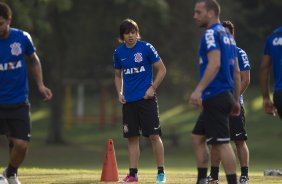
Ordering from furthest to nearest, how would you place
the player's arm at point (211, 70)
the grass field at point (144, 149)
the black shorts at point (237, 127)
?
the grass field at point (144, 149) → the black shorts at point (237, 127) → the player's arm at point (211, 70)

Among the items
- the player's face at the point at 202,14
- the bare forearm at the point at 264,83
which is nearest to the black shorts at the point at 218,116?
the bare forearm at the point at 264,83

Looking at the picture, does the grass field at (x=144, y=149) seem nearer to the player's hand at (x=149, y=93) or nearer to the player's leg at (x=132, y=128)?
the player's leg at (x=132, y=128)

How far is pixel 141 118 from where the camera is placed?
1323cm

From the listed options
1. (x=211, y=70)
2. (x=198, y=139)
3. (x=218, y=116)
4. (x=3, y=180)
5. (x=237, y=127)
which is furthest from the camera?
(x=237, y=127)

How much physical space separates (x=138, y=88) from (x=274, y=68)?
291 cm

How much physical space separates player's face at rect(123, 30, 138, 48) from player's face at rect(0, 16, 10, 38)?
2685 mm

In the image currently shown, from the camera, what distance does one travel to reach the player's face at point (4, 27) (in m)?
10.6

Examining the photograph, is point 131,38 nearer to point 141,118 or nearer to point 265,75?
point 141,118

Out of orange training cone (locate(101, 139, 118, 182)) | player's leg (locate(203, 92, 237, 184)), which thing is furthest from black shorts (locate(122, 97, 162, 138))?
player's leg (locate(203, 92, 237, 184))

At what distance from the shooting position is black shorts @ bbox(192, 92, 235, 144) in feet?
33.6

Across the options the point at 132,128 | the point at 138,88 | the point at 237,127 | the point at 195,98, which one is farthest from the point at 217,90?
the point at 132,128

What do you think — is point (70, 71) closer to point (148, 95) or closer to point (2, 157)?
point (2, 157)

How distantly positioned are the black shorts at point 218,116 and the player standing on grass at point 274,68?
57 centimetres

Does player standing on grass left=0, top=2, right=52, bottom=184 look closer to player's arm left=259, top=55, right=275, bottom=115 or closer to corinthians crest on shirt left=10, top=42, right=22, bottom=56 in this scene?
corinthians crest on shirt left=10, top=42, right=22, bottom=56
